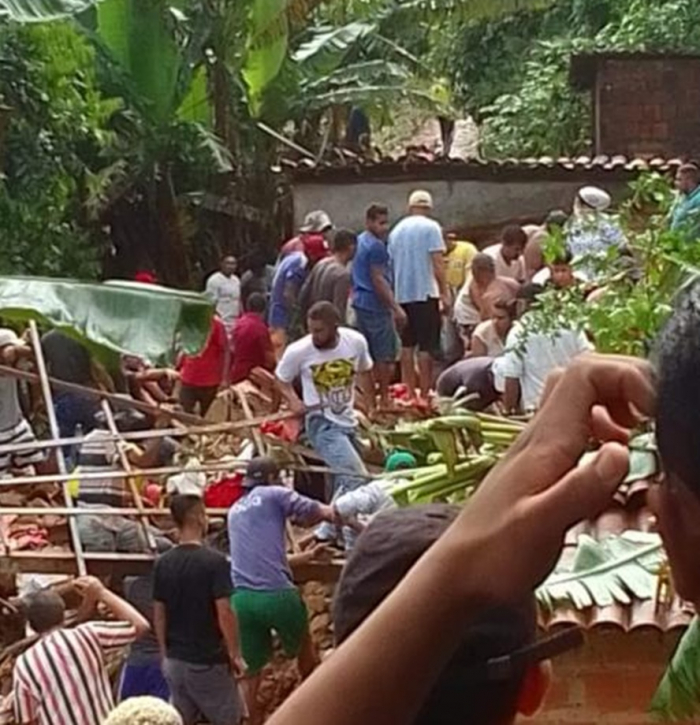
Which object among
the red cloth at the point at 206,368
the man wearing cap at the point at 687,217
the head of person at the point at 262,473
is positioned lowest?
the red cloth at the point at 206,368

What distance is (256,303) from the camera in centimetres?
1318

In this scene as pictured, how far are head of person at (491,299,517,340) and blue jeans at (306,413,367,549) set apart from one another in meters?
1.52

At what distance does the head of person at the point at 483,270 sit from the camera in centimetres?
1173

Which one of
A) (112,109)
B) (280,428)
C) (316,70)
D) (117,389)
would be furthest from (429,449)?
(316,70)

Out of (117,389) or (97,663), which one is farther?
(117,389)

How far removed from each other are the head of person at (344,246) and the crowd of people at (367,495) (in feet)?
0.05

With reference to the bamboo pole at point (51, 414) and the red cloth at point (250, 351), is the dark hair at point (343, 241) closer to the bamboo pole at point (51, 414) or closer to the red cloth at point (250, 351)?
the red cloth at point (250, 351)

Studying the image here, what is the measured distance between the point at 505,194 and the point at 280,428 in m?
6.12

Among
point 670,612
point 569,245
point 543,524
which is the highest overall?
point 543,524

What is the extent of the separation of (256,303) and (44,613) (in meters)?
6.52

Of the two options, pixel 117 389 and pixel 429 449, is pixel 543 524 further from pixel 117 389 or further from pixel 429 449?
pixel 117 389

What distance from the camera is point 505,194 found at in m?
15.3

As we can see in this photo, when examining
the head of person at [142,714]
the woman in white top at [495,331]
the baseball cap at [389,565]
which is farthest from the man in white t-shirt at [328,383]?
the baseball cap at [389,565]

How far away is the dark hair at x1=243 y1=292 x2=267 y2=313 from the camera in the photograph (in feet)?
43.1
